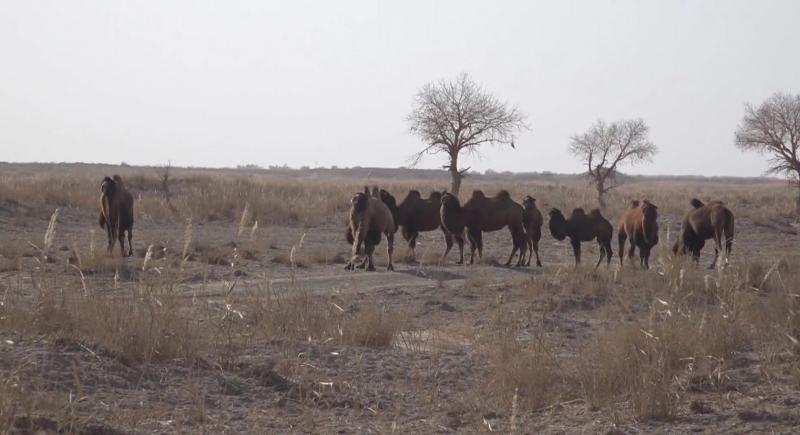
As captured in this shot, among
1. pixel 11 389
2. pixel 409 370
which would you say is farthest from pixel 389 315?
pixel 11 389

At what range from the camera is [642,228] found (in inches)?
817

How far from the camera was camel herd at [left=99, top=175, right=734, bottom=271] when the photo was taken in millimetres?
20375

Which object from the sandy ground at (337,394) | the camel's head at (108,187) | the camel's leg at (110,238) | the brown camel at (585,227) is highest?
the camel's head at (108,187)

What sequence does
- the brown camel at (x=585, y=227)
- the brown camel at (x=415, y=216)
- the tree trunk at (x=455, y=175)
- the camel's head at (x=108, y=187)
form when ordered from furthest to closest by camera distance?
the tree trunk at (x=455, y=175)
the brown camel at (x=415, y=216)
the brown camel at (x=585, y=227)
the camel's head at (x=108, y=187)

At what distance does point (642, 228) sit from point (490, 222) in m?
3.90

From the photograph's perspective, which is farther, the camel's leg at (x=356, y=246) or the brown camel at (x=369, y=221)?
the brown camel at (x=369, y=221)

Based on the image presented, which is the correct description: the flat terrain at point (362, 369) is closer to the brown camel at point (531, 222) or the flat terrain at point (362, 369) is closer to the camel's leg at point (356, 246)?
the camel's leg at point (356, 246)

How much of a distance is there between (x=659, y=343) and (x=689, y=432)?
1.40 meters

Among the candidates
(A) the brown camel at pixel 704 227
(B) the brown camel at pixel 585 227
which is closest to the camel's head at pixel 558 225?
(B) the brown camel at pixel 585 227

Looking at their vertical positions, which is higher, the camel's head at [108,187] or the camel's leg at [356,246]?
the camel's head at [108,187]

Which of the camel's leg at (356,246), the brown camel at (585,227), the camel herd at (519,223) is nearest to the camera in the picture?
the camel's leg at (356,246)

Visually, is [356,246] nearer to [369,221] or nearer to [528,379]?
[369,221]

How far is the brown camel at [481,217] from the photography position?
75.5 feet

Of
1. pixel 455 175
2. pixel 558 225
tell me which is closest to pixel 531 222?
pixel 558 225
